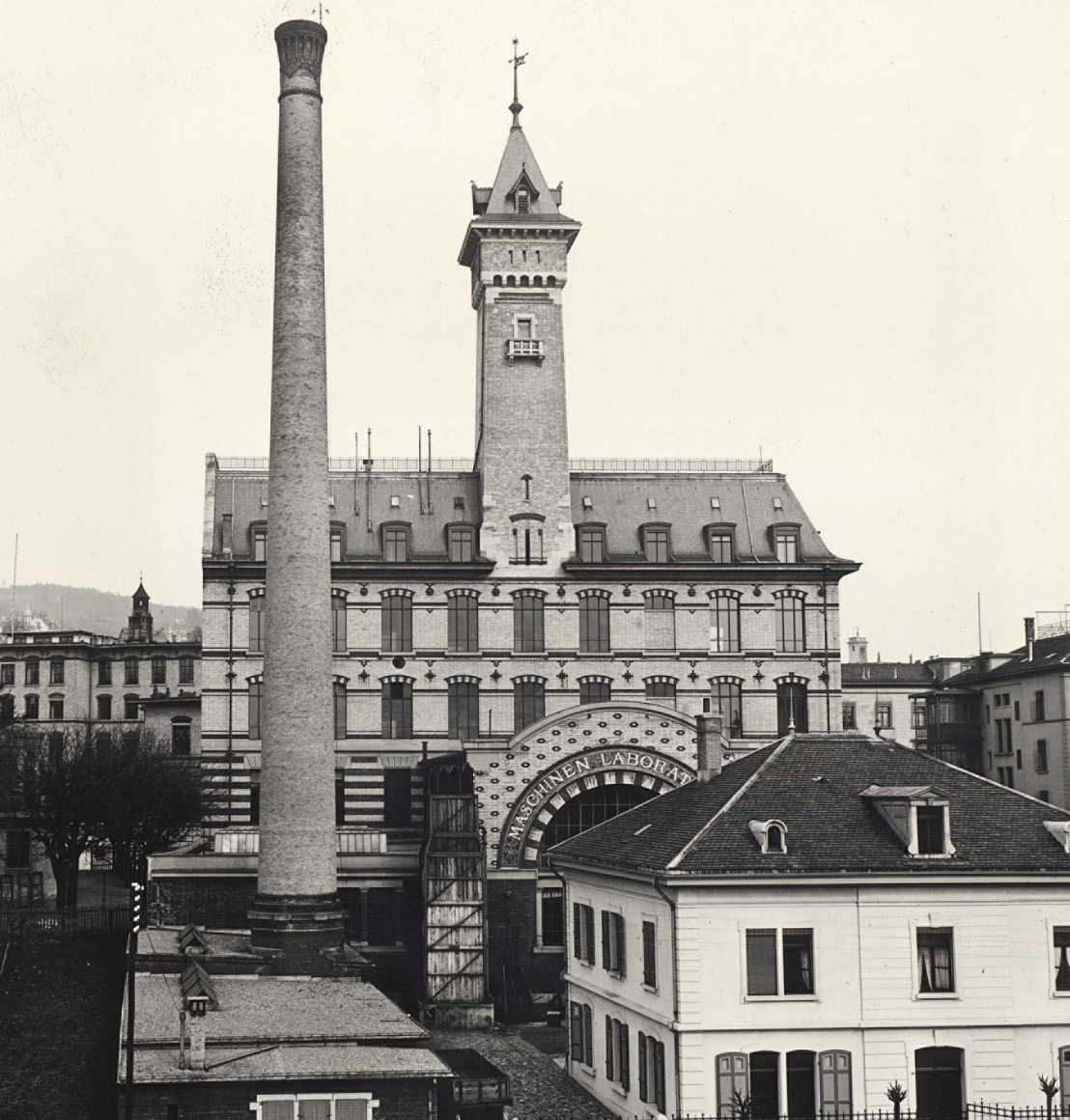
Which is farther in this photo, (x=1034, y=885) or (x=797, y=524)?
(x=797, y=524)

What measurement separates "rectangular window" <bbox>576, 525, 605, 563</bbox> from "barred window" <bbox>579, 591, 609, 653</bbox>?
5.38 feet

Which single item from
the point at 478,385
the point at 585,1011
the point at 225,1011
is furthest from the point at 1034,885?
the point at 478,385

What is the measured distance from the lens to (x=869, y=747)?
42.5 m

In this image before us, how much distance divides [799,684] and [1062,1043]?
109 feet

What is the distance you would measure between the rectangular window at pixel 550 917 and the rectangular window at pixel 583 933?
1385 centimetres

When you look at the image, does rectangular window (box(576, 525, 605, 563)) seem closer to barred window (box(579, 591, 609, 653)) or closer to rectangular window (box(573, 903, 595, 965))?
barred window (box(579, 591, 609, 653))

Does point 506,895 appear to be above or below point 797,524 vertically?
below

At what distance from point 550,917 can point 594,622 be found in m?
13.6

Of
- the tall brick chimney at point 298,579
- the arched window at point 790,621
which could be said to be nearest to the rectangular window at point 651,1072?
the tall brick chimney at point 298,579

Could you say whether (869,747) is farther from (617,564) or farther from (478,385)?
(478,385)

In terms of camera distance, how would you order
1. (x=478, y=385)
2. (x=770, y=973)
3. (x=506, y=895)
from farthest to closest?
(x=478, y=385) < (x=506, y=895) < (x=770, y=973)

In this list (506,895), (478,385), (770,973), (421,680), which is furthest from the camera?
(478,385)

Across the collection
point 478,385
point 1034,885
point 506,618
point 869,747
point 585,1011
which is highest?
point 478,385

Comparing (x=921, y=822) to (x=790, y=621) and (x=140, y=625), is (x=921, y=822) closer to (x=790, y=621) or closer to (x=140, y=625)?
(x=790, y=621)
